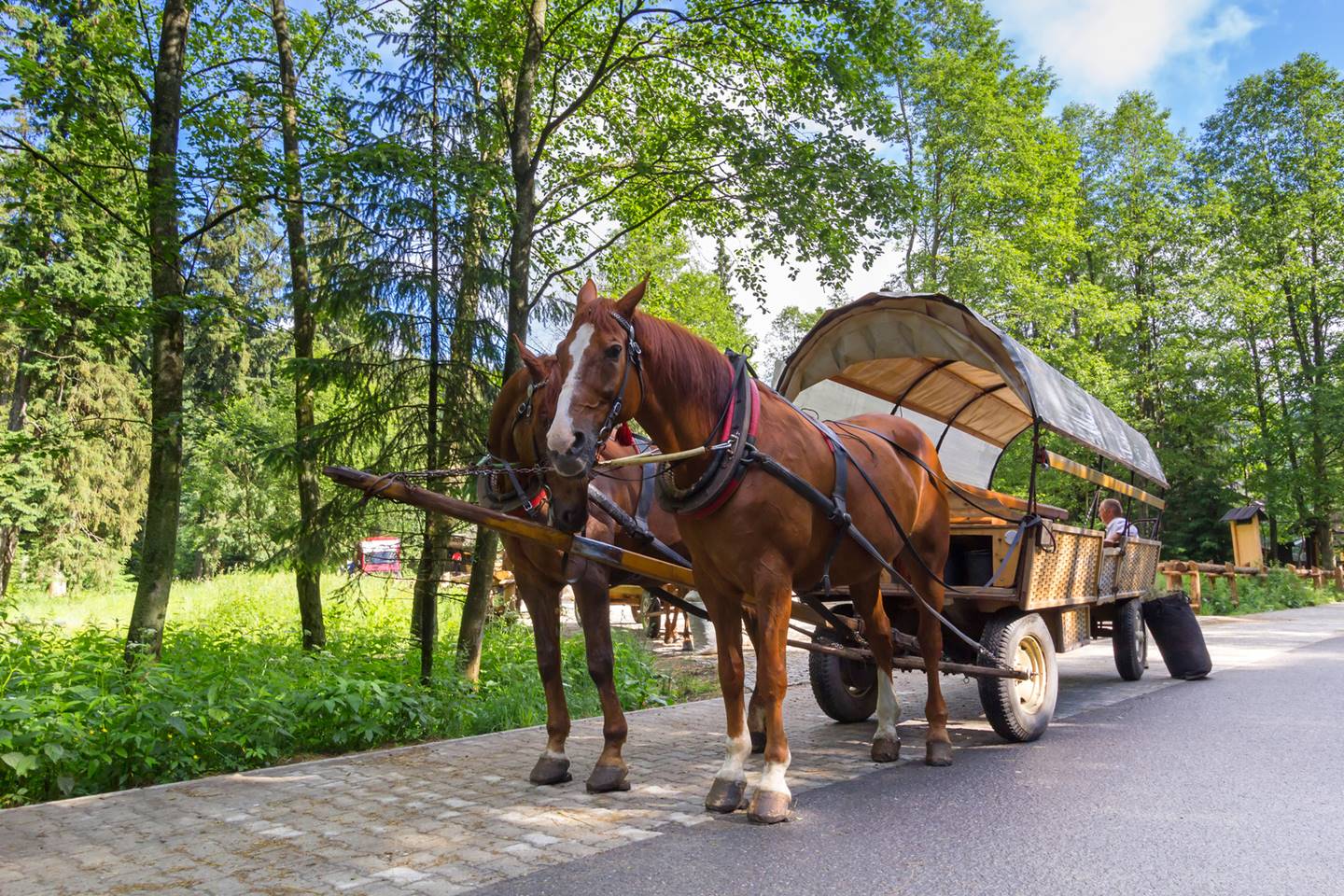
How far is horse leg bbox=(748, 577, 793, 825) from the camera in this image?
388 centimetres

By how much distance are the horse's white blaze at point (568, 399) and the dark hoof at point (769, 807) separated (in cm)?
181

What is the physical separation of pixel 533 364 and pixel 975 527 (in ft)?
12.3

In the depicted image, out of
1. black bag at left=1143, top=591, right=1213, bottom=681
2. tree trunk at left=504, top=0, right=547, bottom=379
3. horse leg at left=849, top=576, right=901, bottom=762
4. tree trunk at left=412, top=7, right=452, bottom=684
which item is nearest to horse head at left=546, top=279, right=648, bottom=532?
horse leg at left=849, top=576, right=901, bottom=762

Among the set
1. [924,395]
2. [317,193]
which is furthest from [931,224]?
[317,193]

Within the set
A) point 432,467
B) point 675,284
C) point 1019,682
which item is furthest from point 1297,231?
point 432,467

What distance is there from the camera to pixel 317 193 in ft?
24.0

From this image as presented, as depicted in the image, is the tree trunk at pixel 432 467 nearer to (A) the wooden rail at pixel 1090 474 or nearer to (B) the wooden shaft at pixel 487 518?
(B) the wooden shaft at pixel 487 518

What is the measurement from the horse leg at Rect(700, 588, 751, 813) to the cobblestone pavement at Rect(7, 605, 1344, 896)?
5.9 inches

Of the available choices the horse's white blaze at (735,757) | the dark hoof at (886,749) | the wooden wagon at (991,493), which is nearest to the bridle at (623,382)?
the horse's white blaze at (735,757)

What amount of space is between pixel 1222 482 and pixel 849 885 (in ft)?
106

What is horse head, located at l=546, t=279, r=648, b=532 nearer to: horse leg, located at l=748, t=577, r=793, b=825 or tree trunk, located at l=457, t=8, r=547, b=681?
horse leg, located at l=748, t=577, r=793, b=825

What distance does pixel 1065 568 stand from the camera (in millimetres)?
6242

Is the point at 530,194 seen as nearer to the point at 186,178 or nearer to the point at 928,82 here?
the point at 186,178

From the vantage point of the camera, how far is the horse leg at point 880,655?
16.6ft
